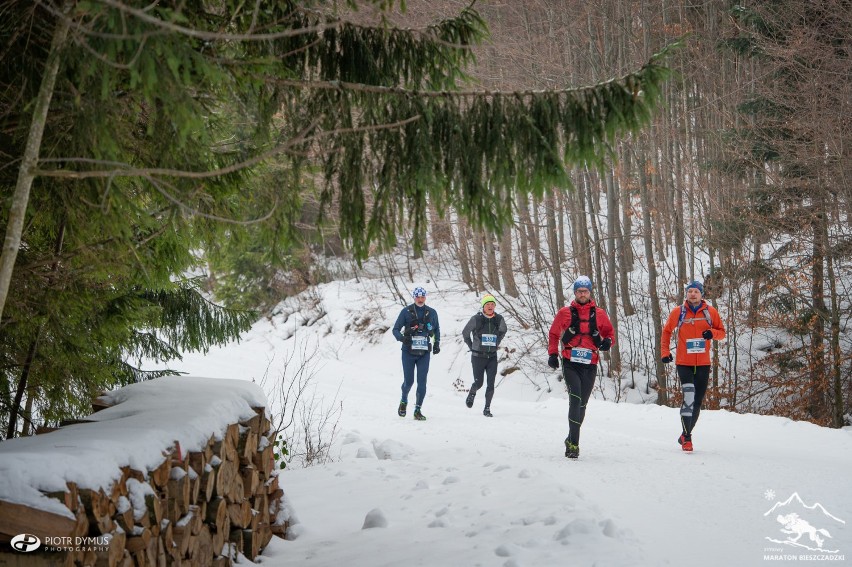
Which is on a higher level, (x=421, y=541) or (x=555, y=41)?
(x=555, y=41)

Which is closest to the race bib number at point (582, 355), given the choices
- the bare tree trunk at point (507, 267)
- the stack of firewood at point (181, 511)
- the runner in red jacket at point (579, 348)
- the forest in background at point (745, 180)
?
the runner in red jacket at point (579, 348)

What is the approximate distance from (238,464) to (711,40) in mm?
17552

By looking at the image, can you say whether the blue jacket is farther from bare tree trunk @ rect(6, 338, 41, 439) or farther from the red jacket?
bare tree trunk @ rect(6, 338, 41, 439)

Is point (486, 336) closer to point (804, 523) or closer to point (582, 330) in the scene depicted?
point (582, 330)

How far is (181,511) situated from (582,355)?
5.59 metres

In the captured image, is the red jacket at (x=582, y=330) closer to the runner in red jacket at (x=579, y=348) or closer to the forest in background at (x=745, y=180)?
the runner in red jacket at (x=579, y=348)

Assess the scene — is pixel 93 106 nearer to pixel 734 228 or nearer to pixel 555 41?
pixel 734 228

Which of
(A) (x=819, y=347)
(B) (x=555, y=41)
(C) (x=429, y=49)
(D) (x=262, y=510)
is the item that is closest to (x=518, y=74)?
(B) (x=555, y=41)

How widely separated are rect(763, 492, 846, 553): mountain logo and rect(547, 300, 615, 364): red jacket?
2.98 m

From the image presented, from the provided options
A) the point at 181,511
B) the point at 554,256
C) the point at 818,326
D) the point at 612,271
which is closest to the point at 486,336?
the point at 612,271

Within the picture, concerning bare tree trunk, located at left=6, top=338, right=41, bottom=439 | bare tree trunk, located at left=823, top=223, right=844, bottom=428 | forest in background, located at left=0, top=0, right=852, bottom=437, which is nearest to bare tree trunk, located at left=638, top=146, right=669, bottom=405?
bare tree trunk, located at left=823, top=223, right=844, bottom=428

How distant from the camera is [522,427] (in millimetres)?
11492

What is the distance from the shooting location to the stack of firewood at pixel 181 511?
3371 millimetres

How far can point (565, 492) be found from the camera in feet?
20.4
